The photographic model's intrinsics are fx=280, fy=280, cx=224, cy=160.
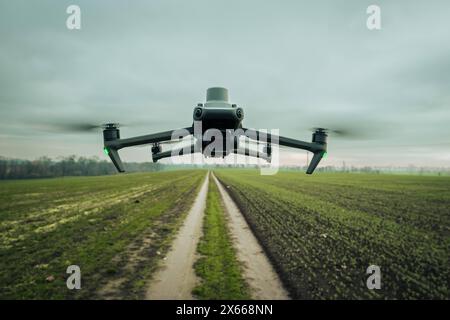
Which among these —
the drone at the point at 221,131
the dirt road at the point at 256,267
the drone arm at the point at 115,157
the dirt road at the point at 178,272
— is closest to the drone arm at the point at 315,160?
the drone at the point at 221,131

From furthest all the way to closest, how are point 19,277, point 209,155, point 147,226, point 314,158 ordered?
point 147,226
point 19,277
point 314,158
point 209,155

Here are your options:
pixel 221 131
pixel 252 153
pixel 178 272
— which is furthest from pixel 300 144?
pixel 178 272

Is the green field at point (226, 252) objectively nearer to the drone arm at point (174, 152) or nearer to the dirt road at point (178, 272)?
the dirt road at point (178, 272)

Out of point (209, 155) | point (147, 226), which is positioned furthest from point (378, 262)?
point (147, 226)

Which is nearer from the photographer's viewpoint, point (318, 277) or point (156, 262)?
point (318, 277)

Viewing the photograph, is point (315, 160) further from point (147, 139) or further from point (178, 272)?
point (178, 272)

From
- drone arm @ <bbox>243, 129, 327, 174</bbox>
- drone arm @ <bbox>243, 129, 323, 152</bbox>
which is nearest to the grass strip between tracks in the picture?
drone arm @ <bbox>243, 129, 327, 174</bbox>
